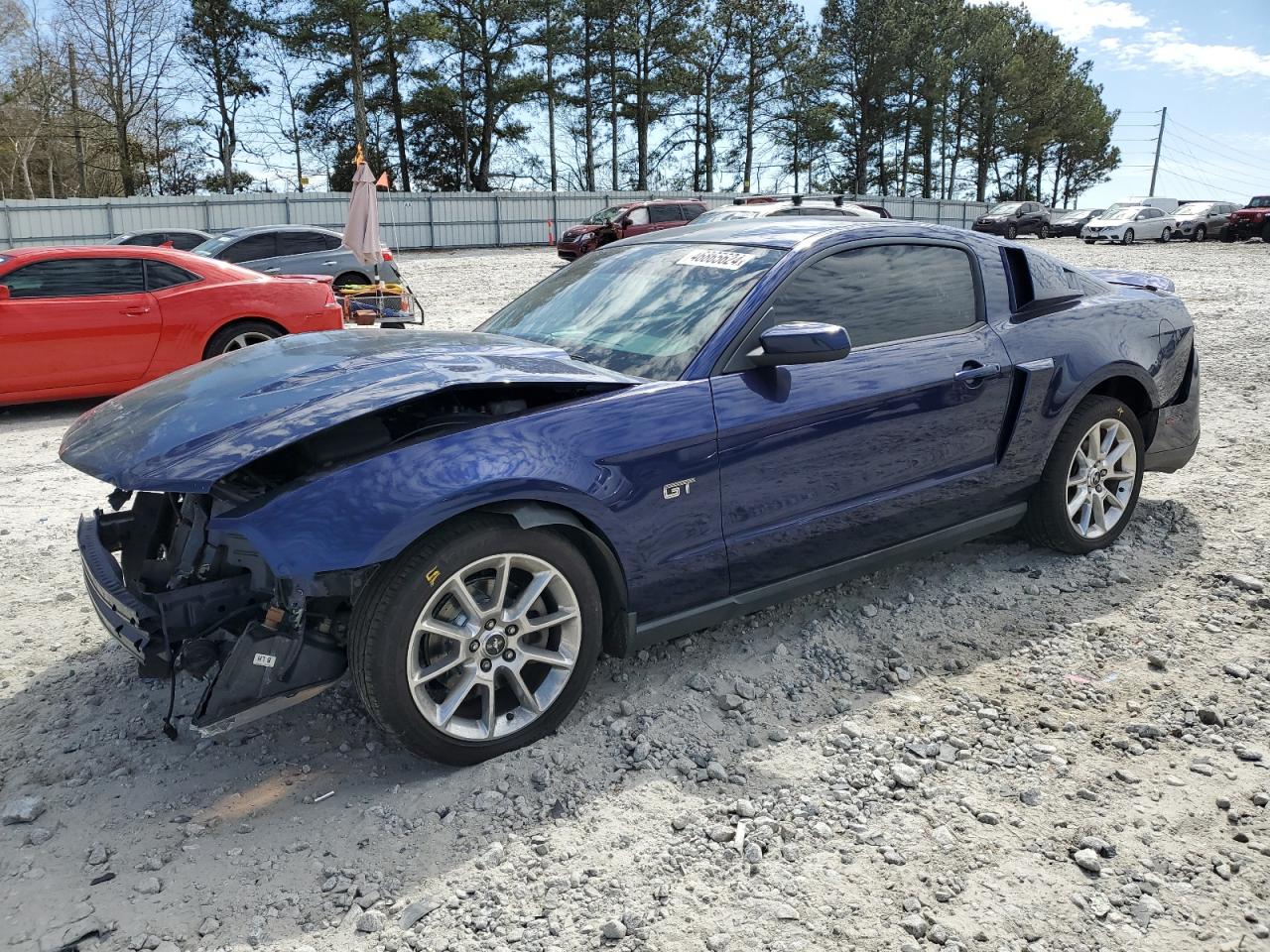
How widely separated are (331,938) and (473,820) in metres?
0.51

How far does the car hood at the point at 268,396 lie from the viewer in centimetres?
275

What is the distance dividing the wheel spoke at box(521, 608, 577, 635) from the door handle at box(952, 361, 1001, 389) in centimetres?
184

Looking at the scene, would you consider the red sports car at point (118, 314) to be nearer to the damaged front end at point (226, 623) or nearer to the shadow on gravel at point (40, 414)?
the shadow on gravel at point (40, 414)

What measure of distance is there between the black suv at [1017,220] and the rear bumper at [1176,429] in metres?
34.2

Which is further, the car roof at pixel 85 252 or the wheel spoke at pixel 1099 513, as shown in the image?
the car roof at pixel 85 252

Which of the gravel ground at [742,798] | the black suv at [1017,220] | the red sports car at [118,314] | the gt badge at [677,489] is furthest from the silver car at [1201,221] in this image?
the gt badge at [677,489]

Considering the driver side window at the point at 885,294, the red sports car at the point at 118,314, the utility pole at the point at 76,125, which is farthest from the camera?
the utility pole at the point at 76,125

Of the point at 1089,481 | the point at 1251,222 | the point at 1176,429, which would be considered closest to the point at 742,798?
the point at 1089,481

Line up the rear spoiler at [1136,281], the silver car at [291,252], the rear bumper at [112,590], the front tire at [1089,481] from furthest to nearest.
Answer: the silver car at [291,252], the rear spoiler at [1136,281], the front tire at [1089,481], the rear bumper at [112,590]

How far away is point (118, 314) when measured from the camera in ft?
26.4

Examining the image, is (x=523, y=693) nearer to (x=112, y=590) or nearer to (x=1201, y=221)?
(x=112, y=590)

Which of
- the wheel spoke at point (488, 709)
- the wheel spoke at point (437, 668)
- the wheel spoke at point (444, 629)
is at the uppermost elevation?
the wheel spoke at point (444, 629)

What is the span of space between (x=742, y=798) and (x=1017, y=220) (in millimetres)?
38973

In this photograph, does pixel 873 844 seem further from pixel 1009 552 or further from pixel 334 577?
pixel 1009 552
